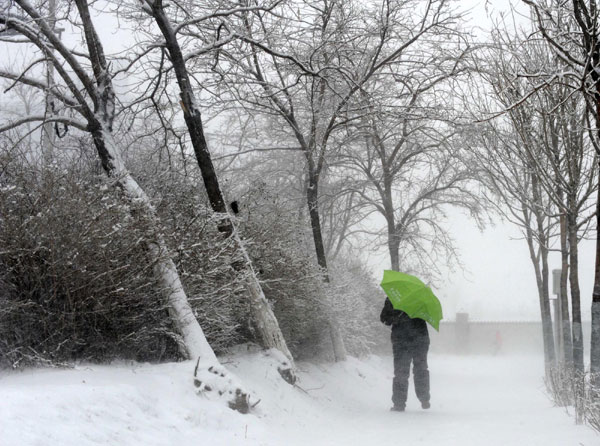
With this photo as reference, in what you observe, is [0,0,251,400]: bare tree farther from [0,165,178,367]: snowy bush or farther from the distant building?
the distant building

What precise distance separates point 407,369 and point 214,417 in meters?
4.28

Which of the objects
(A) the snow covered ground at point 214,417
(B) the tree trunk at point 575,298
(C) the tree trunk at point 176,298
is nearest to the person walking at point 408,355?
(A) the snow covered ground at point 214,417

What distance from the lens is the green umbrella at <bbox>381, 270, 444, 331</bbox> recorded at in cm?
912

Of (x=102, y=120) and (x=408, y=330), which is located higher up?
(x=102, y=120)

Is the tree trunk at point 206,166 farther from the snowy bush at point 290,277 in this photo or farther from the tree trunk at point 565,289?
the tree trunk at point 565,289

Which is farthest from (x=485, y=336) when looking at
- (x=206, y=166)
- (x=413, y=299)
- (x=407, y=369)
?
(x=206, y=166)

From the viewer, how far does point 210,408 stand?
19.3 ft

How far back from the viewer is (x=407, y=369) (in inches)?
→ 369

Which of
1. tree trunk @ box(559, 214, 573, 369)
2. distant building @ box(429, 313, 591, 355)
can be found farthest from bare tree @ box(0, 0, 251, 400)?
distant building @ box(429, 313, 591, 355)

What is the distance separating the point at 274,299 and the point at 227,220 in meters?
1.96

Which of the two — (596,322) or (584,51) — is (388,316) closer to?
(596,322)

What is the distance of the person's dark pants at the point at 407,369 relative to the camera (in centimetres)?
923

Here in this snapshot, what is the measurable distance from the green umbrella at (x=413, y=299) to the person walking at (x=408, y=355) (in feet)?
0.82

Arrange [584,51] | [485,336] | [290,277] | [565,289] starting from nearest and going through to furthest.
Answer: [584,51], [290,277], [565,289], [485,336]
